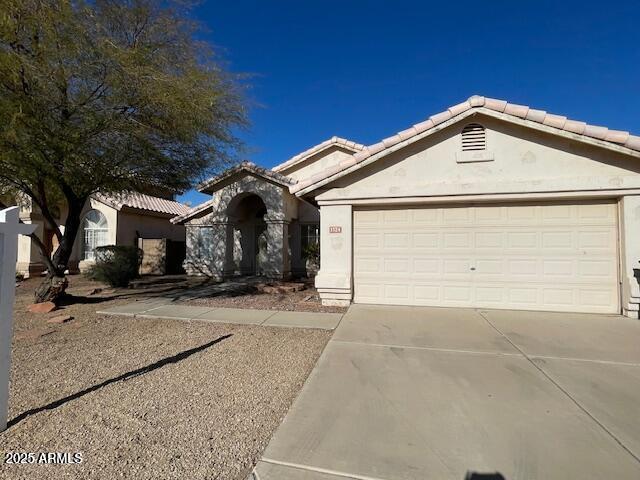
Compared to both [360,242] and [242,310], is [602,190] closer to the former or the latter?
[360,242]

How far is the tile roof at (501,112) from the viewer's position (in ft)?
20.9

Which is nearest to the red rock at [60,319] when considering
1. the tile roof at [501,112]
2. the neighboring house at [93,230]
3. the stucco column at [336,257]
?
the stucco column at [336,257]

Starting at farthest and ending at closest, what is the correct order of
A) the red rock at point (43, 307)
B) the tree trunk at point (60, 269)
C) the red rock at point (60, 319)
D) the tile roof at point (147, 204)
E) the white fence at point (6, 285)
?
the tile roof at point (147, 204) → the tree trunk at point (60, 269) → the red rock at point (43, 307) → the red rock at point (60, 319) → the white fence at point (6, 285)

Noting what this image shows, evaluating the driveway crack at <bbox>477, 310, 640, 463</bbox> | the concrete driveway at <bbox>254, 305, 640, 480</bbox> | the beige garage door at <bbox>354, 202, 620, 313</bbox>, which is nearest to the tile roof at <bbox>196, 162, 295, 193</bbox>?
the beige garage door at <bbox>354, 202, 620, 313</bbox>

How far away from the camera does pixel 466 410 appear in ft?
9.88

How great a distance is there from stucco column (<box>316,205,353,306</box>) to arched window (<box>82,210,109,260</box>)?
44.8 feet

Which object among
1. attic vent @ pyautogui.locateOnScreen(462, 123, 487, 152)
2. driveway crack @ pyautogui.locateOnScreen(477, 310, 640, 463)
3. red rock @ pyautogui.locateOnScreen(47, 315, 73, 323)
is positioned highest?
attic vent @ pyautogui.locateOnScreen(462, 123, 487, 152)

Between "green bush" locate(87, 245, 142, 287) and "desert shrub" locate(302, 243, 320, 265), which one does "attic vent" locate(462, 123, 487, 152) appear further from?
"green bush" locate(87, 245, 142, 287)

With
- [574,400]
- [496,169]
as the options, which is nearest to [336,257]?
[496,169]

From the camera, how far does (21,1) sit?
18.4 ft

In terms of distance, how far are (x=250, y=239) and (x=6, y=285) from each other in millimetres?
12213

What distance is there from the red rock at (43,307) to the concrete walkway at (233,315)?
1192 mm

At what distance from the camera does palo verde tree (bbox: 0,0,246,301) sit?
5.88 m

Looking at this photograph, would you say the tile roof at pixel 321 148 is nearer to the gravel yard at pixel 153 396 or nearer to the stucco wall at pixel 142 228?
the stucco wall at pixel 142 228
